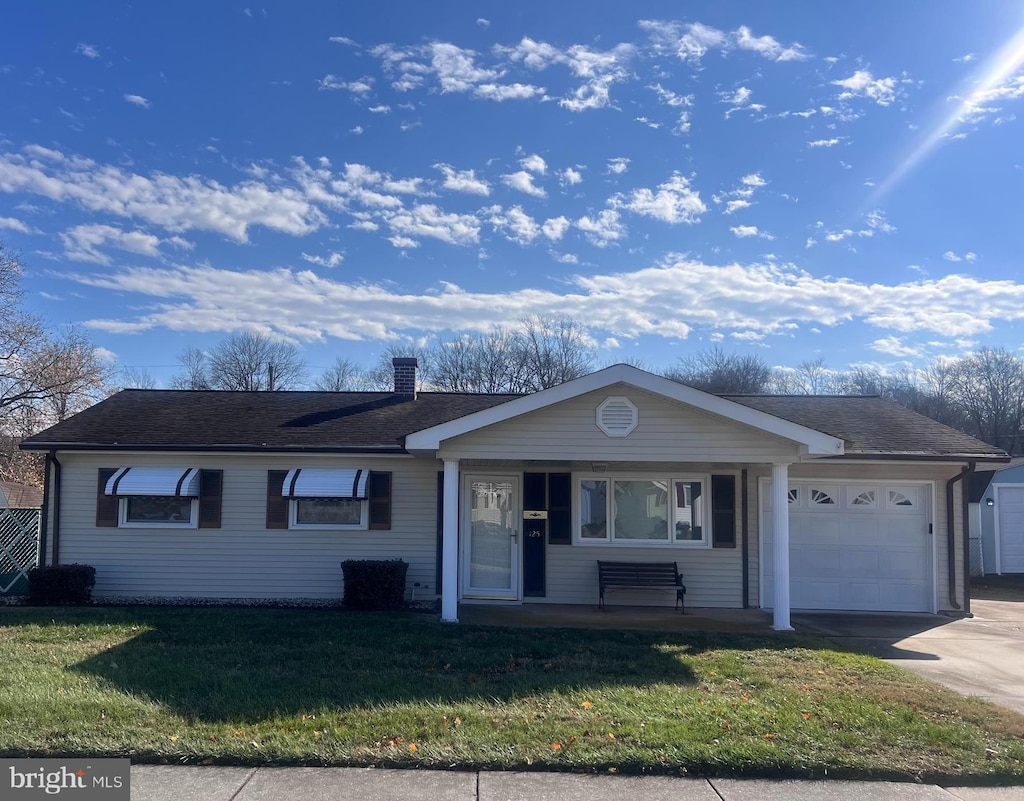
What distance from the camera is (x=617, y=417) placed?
10.4m

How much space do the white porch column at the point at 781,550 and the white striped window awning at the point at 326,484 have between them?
627 cm

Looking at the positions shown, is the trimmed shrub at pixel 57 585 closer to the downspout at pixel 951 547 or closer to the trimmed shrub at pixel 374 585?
the trimmed shrub at pixel 374 585

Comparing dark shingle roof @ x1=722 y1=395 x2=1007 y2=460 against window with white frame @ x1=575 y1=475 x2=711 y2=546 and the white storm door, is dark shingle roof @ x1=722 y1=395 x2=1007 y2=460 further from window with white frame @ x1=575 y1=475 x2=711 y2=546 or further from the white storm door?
the white storm door

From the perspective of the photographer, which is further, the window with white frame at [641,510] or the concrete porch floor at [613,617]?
the window with white frame at [641,510]

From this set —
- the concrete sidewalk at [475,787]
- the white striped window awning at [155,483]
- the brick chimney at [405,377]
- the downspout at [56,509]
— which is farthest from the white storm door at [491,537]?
the concrete sidewalk at [475,787]

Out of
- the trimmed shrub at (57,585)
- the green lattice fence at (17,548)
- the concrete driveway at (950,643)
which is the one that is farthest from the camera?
the green lattice fence at (17,548)

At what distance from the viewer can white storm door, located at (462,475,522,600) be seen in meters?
12.4

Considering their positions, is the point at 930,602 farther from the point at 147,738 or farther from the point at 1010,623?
the point at 147,738

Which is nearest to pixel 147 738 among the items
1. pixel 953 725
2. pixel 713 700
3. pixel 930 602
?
pixel 713 700

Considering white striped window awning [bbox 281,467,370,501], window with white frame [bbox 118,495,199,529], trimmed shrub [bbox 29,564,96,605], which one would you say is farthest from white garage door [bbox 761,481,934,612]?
trimmed shrub [bbox 29,564,96,605]

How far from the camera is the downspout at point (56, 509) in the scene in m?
12.4

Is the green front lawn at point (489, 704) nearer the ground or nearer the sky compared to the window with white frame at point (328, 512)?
nearer the ground

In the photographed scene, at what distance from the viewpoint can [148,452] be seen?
1239 centimetres

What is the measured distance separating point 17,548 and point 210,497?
378cm
